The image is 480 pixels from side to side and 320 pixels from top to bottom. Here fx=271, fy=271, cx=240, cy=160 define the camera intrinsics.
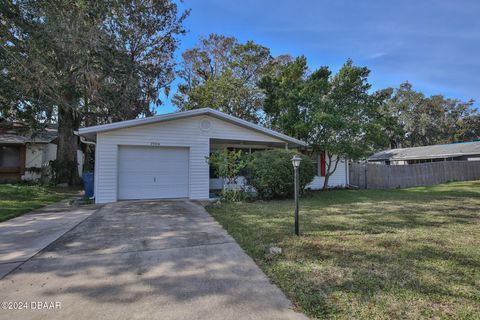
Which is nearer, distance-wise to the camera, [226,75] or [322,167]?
[322,167]

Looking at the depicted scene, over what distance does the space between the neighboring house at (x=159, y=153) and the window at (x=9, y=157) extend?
9962 mm

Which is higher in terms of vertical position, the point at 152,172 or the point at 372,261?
the point at 152,172

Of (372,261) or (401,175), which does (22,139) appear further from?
(401,175)

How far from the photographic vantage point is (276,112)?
16.7 metres

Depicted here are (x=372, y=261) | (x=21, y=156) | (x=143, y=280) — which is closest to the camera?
(x=143, y=280)

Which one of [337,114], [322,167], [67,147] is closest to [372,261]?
[337,114]

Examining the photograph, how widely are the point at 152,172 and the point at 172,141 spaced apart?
1.42 m

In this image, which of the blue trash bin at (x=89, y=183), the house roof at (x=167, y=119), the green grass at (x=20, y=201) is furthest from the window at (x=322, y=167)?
the green grass at (x=20, y=201)

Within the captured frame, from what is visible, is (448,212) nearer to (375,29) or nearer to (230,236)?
(230,236)

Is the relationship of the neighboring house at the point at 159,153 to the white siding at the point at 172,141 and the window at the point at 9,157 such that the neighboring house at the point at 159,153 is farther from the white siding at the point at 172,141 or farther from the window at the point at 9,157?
the window at the point at 9,157

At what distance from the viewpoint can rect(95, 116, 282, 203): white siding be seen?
31.5 feet

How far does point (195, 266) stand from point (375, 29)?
36.2 feet

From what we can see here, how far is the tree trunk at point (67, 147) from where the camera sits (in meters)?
15.1

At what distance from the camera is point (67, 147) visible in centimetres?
1563
